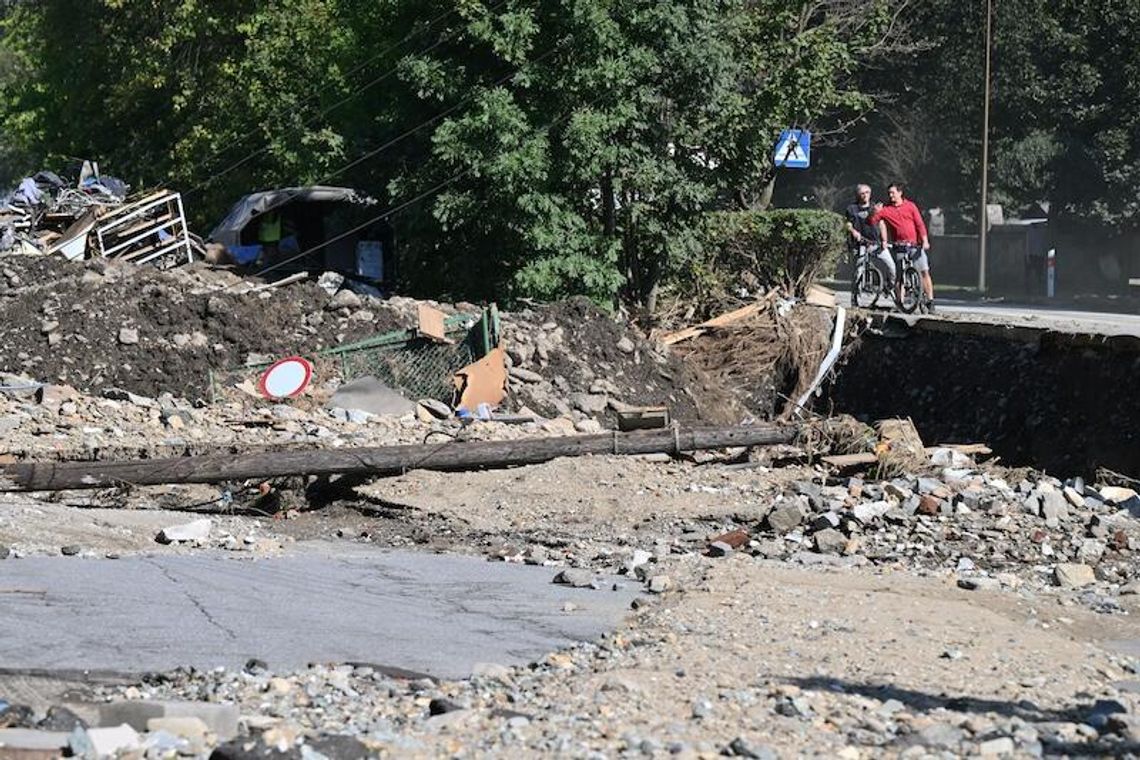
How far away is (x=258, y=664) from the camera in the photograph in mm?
7754

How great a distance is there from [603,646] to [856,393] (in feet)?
50.6

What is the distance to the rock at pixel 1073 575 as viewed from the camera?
11680 mm

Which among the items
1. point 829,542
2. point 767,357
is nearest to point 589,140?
point 767,357

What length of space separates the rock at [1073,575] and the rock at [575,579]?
337 centimetres

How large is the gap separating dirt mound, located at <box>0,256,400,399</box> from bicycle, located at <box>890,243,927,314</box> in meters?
6.85

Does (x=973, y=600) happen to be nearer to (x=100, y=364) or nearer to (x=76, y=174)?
(x=100, y=364)

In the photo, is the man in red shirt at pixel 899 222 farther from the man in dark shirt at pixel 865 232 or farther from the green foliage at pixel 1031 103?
the green foliage at pixel 1031 103

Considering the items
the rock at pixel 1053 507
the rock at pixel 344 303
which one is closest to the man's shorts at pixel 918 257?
the rock at pixel 344 303

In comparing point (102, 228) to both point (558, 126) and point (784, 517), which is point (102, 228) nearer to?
point (558, 126)

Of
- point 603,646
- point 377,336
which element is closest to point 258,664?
point 603,646

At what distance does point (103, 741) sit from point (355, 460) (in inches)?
322

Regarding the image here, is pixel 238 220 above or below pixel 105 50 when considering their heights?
below

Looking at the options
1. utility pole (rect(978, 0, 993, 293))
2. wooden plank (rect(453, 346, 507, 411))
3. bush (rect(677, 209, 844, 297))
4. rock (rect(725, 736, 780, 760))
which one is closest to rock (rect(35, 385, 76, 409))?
wooden plank (rect(453, 346, 507, 411))

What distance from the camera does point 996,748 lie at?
6605 millimetres
